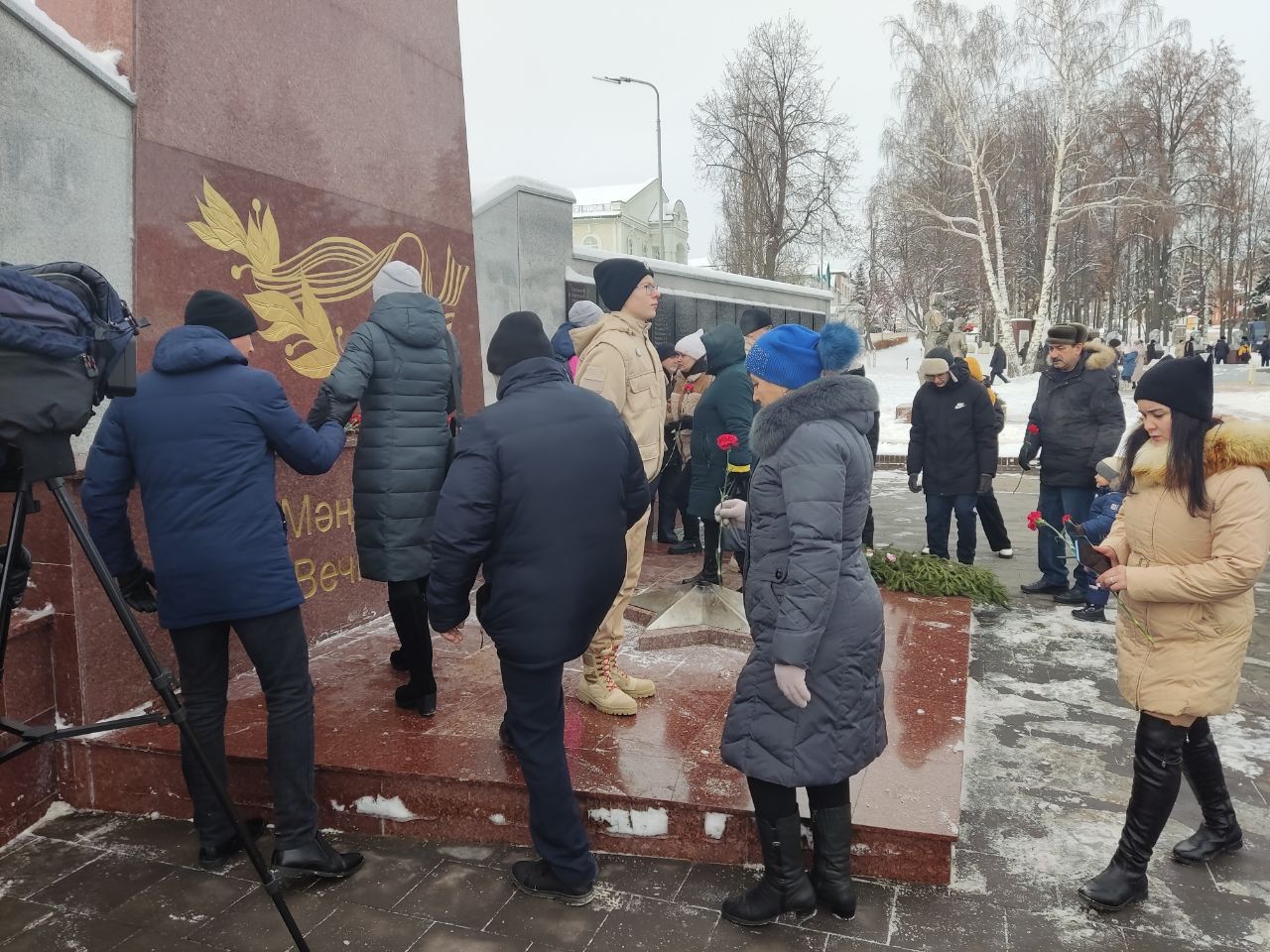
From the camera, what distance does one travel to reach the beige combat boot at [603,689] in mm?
3896

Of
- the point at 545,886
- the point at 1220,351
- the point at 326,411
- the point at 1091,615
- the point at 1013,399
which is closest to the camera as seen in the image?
the point at 545,886

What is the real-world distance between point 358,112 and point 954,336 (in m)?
18.4

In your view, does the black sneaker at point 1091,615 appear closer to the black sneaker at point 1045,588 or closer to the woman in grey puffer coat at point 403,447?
the black sneaker at point 1045,588

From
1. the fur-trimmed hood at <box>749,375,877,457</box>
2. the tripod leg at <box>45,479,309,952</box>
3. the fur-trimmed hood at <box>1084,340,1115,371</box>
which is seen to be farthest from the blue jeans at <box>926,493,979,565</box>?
the tripod leg at <box>45,479,309,952</box>

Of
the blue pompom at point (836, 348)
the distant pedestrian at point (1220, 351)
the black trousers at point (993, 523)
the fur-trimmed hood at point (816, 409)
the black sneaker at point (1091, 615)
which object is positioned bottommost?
the black sneaker at point (1091, 615)

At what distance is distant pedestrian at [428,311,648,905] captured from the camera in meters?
2.67

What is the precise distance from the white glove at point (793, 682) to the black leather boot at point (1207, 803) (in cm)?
147

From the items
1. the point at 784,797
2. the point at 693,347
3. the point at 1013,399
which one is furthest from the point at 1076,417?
the point at 1013,399

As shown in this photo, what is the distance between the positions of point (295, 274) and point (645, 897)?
3.56 metres

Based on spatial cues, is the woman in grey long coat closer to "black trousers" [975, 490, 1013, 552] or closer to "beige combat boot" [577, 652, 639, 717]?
"beige combat boot" [577, 652, 639, 717]

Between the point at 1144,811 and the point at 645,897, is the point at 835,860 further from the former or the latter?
the point at 1144,811

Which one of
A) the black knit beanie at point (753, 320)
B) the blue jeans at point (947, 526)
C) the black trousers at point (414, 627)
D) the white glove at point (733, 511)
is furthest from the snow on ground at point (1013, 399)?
the black trousers at point (414, 627)

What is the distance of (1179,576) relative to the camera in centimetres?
272

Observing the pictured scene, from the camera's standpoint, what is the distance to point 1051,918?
112 inches
